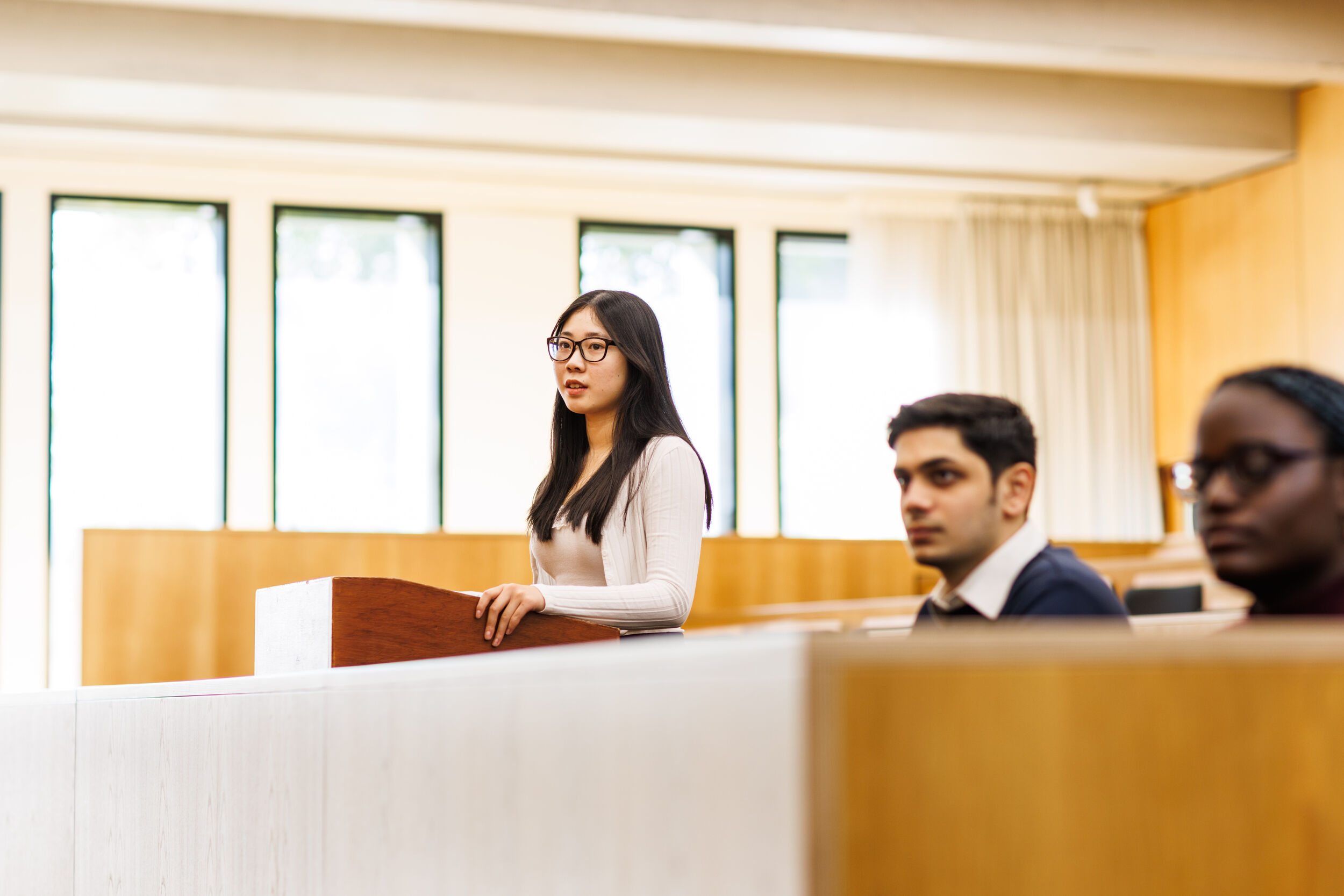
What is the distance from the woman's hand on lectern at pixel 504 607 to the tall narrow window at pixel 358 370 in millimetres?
5858

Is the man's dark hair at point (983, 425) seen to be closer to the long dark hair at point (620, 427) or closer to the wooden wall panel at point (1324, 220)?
the long dark hair at point (620, 427)

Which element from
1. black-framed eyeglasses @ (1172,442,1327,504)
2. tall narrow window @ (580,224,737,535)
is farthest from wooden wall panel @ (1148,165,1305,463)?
black-framed eyeglasses @ (1172,442,1327,504)

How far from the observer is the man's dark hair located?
1381 millimetres

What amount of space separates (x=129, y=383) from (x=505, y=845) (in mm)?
6752

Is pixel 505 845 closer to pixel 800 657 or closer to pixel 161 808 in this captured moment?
pixel 800 657

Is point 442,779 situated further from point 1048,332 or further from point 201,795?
point 1048,332

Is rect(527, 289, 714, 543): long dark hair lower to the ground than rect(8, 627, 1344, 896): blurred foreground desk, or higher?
higher

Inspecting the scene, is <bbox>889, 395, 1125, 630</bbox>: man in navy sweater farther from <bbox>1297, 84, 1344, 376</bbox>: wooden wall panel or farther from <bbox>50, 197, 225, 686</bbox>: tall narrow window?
<bbox>50, 197, 225, 686</bbox>: tall narrow window

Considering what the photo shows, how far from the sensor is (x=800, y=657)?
845 millimetres

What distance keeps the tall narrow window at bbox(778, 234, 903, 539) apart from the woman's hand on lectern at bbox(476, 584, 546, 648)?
592 cm

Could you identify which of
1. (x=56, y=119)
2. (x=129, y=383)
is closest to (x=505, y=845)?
(x=56, y=119)

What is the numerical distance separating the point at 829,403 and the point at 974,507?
260 inches

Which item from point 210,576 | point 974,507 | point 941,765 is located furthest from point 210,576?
point 941,765

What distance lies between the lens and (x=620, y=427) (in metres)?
2.07
